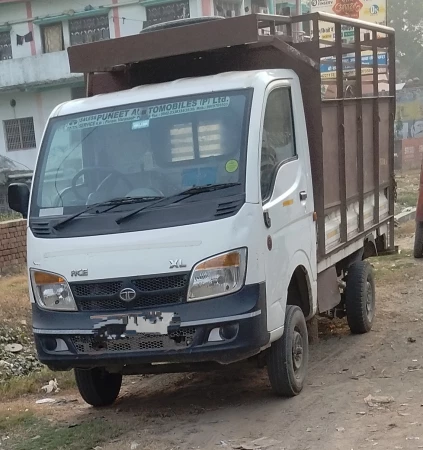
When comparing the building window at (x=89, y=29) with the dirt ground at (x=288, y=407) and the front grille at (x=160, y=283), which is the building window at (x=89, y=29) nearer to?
the dirt ground at (x=288, y=407)

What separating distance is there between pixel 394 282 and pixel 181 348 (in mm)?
5870

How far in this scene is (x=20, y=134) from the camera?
2656 centimetres

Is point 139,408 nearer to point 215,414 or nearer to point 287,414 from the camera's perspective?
point 215,414

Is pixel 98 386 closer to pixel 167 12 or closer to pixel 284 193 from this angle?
pixel 284 193

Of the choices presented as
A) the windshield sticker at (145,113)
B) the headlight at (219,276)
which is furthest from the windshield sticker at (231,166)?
the headlight at (219,276)

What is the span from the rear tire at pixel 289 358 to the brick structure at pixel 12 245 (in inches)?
251

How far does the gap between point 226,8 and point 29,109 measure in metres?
7.67

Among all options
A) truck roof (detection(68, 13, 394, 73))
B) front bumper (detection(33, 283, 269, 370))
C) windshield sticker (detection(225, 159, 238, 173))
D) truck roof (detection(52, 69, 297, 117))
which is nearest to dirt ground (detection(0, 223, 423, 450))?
front bumper (detection(33, 283, 269, 370))

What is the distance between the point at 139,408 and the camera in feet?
19.1

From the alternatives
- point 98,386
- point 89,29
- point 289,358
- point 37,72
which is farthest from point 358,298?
point 37,72

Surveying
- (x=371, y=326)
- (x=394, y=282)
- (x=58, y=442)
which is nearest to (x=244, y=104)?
(x=58, y=442)

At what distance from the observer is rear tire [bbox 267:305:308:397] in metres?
5.38

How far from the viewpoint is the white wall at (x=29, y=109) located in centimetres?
2584

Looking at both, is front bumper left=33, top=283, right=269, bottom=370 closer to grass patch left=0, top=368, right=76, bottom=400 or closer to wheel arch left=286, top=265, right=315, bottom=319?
wheel arch left=286, top=265, right=315, bottom=319
